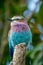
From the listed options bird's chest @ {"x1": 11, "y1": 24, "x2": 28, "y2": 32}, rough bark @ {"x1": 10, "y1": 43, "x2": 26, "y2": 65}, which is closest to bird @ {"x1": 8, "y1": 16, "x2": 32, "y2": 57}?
bird's chest @ {"x1": 11, "y1": 24, "x2": 28, "y2": 32}

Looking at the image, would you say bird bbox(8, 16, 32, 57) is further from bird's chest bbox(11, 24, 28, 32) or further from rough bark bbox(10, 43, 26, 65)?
rough bark bbox(10, 43, 26, 65)

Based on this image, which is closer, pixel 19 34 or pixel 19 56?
pixel 19 56

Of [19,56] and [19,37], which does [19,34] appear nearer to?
[19,37]

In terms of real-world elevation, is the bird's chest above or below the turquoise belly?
above

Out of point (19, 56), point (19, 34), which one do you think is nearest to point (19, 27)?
point (19, 34)

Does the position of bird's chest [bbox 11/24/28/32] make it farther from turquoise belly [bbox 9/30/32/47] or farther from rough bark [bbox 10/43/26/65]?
rough bark [bbox 10/43/26/65]

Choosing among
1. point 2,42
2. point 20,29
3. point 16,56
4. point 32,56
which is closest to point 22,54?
point 16,56

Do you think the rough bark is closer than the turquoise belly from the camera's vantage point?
Yes

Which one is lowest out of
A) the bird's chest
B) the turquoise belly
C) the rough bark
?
the rough bark

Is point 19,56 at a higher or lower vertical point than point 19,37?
lower

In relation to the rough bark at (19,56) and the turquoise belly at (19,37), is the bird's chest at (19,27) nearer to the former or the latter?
the turquoise belly at (19,37)

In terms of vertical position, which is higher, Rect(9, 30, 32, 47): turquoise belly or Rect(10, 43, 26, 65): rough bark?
Rect(9, 30, 32, 47): turquoise belly

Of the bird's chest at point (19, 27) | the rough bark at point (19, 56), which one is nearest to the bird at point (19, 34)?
the bird's chest at point (19, 27)

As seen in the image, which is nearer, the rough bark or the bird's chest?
the rough bark
